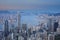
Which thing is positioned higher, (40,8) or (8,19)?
(40,8)

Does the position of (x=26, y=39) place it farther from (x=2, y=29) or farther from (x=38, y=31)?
(x=2, y=29)

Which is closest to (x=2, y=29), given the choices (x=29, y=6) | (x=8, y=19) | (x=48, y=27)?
(x=8, y=19)

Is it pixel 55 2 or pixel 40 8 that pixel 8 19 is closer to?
pixel 40 8

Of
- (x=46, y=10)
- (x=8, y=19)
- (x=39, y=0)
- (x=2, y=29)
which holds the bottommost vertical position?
(x=2, y=29)

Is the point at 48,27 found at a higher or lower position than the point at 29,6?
lower

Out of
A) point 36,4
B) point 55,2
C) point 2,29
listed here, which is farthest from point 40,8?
point 2,29

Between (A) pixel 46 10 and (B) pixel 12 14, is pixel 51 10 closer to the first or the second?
(A) pixel 46 10

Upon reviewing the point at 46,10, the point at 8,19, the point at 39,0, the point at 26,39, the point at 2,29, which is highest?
the point at 39,0
